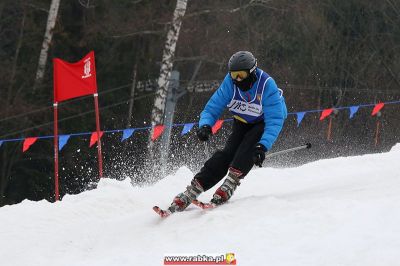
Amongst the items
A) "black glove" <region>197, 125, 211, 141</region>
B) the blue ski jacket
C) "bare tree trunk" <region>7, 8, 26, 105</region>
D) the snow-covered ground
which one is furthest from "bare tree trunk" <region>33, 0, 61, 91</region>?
"black glove" <region>197, 125, 211, 141</region>

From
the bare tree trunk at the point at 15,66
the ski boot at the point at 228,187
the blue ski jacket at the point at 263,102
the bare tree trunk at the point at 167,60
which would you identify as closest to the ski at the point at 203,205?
the ski boot at the point at 228,187

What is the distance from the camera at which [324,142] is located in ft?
77.3

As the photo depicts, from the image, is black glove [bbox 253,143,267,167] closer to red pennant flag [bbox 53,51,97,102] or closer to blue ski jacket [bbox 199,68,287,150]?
blue ski jacket [bbox 199,68,287,150]

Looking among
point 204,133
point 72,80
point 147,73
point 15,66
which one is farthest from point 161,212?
point 147,73

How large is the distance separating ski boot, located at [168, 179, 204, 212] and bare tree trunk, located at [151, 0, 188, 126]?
11301mm

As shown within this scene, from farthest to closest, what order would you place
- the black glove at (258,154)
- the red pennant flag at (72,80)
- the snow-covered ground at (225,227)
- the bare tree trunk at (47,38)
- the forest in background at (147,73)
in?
the forest in background at (147,73) → the bare tree trunk at (47,38) → the red pennant flag at (72,80) → the black glove at (258,154) → the snow-covered ground at (225,227)

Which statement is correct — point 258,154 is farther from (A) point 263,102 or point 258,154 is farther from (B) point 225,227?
(B) point 225,227

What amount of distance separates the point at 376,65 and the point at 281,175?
20.7 meters

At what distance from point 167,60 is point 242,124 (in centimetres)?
1101

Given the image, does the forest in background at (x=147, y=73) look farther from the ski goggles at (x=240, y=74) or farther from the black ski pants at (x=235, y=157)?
the ski goggles at (x=240, y=74)

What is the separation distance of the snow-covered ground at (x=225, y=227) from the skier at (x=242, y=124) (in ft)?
0.76

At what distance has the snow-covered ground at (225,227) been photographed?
496 cm

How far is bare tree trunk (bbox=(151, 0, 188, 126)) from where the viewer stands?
17844 mm

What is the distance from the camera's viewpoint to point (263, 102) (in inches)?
270
